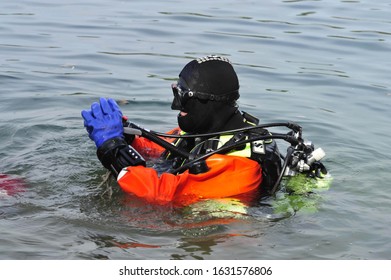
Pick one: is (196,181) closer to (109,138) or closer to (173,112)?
(109,138)

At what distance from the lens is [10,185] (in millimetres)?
5512

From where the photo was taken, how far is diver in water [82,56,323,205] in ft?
16.0

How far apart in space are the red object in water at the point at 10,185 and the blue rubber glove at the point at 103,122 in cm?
85

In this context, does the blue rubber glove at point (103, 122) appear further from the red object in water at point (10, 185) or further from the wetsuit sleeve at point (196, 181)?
the red object in water at point (10, 185)

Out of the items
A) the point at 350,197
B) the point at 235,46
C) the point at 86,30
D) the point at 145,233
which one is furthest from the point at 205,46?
the point at 145,233

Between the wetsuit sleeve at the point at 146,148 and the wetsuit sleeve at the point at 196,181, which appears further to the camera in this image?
the wetsuit sleeve at the point at 146,148

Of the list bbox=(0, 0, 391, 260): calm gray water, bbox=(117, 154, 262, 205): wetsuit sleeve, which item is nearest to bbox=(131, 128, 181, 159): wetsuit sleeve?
bbox=(0, 0, 391, 260): calm gray water

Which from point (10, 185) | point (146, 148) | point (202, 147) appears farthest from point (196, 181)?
point (10, 185)

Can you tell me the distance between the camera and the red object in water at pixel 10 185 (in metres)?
5.39

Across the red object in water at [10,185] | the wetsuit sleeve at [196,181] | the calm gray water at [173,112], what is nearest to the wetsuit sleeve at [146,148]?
the calm gray water at [173,112]

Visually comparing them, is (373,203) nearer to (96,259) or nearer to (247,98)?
(96,259)

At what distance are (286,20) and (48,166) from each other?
7045 millimetres

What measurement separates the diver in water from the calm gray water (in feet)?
0.80

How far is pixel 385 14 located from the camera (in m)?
12.7
